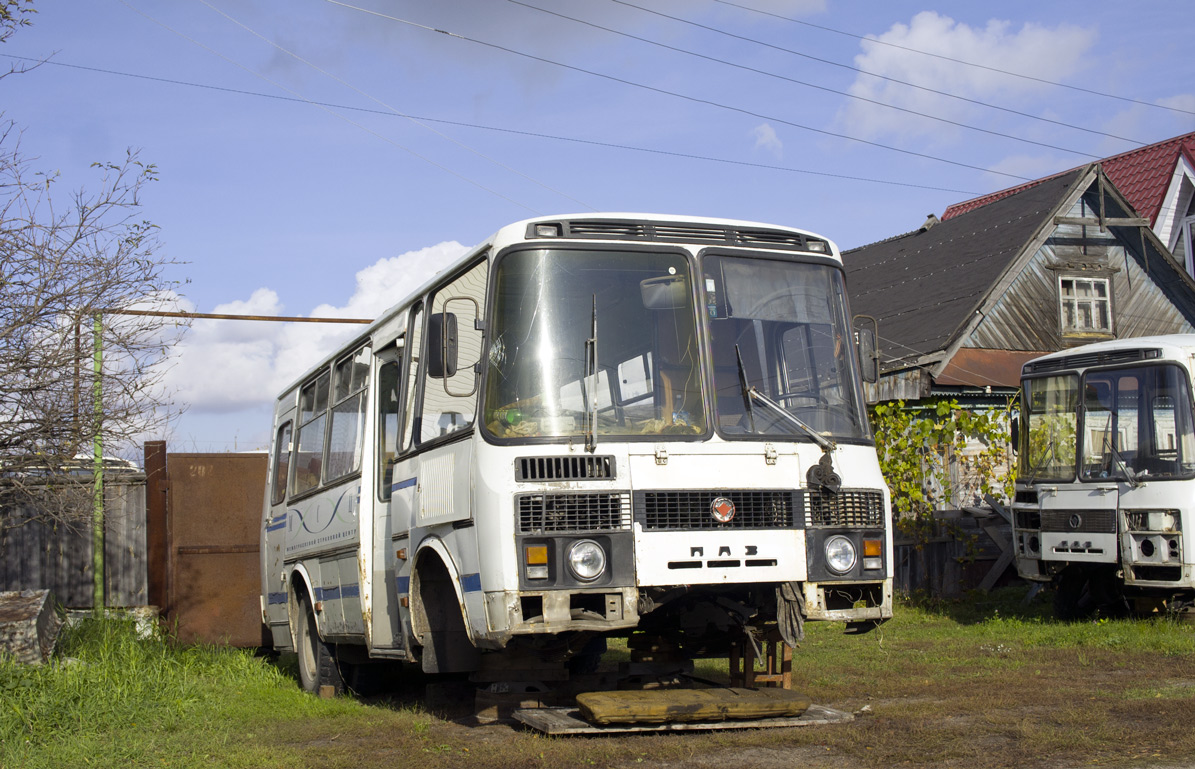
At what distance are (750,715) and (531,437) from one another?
83.8 inches

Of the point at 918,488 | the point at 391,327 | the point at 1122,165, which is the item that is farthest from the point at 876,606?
the point at 1122,165

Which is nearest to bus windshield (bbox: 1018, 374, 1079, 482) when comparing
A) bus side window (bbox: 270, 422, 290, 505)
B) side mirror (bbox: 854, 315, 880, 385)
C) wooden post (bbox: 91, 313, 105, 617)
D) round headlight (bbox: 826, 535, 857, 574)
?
side mirror (bbox: 854, 315, 880, 385)

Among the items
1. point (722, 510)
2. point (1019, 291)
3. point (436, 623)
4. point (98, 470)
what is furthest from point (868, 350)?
point (1019, 291)

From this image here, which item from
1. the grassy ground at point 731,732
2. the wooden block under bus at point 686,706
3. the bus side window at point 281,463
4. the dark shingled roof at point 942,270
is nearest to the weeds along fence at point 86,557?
the grassy ground at point 731,732

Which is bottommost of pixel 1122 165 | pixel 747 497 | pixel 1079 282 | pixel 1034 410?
pixel 747 497

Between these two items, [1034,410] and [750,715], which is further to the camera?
[1034,410]

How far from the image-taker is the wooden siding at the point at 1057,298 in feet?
70.2

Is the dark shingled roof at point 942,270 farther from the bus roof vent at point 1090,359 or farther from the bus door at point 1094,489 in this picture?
the bus door at point 1094,489

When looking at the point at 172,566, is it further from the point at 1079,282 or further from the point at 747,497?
the point at 1079,282

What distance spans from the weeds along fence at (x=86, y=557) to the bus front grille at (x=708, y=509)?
10227 mm

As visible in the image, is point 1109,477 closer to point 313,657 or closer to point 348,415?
point 348,415

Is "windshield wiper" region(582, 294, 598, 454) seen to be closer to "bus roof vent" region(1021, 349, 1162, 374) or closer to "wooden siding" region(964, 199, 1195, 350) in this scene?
"bus roof vent" region(1021, 349, 1162, 374)

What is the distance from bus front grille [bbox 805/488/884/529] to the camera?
23.4 feet

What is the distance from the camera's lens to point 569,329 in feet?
23.0
